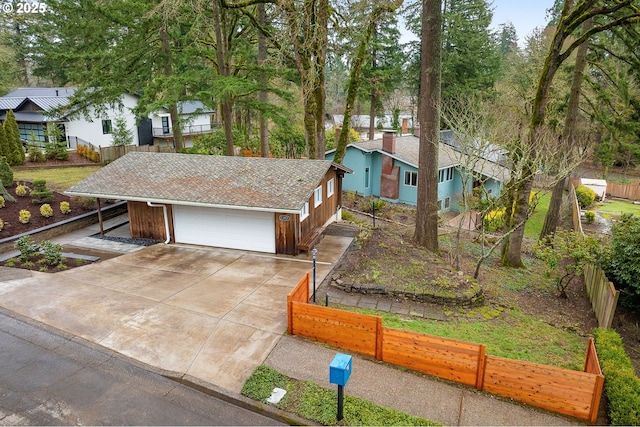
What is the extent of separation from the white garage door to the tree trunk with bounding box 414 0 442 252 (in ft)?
18.6

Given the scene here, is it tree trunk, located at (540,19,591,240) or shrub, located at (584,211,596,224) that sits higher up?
tree trunk, located at (540,19,591,240)

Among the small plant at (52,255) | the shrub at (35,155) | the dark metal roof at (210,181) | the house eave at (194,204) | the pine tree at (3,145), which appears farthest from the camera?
the shrub at (35,155)

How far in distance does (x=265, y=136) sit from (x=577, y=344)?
753 inches

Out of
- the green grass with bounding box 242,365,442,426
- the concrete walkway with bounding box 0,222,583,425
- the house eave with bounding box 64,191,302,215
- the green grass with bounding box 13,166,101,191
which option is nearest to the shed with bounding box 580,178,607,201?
the concrete walkway with bounding box 0,222,583,425

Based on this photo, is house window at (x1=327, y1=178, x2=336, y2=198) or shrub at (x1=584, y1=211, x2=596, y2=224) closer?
house window at (x1=327, y1=178, x2=336, y2=198)

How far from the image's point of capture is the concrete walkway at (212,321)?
705cm

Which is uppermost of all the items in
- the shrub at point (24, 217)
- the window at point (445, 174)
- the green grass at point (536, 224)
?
the window at point (445, 174)

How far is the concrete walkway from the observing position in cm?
705

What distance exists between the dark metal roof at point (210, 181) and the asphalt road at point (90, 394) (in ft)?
21.6

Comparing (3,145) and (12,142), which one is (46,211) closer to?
(3,145)

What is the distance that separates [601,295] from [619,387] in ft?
16.6

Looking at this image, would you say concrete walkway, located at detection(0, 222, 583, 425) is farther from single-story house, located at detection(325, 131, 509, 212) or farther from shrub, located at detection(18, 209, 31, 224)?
single-story house, located at detection(325, 131, 509, 212)

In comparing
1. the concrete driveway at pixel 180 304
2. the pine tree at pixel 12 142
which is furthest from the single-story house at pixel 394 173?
the pine tree at pixel 12 142

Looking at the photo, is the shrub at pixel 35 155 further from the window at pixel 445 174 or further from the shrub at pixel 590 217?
the shrub at pixel 590 217
